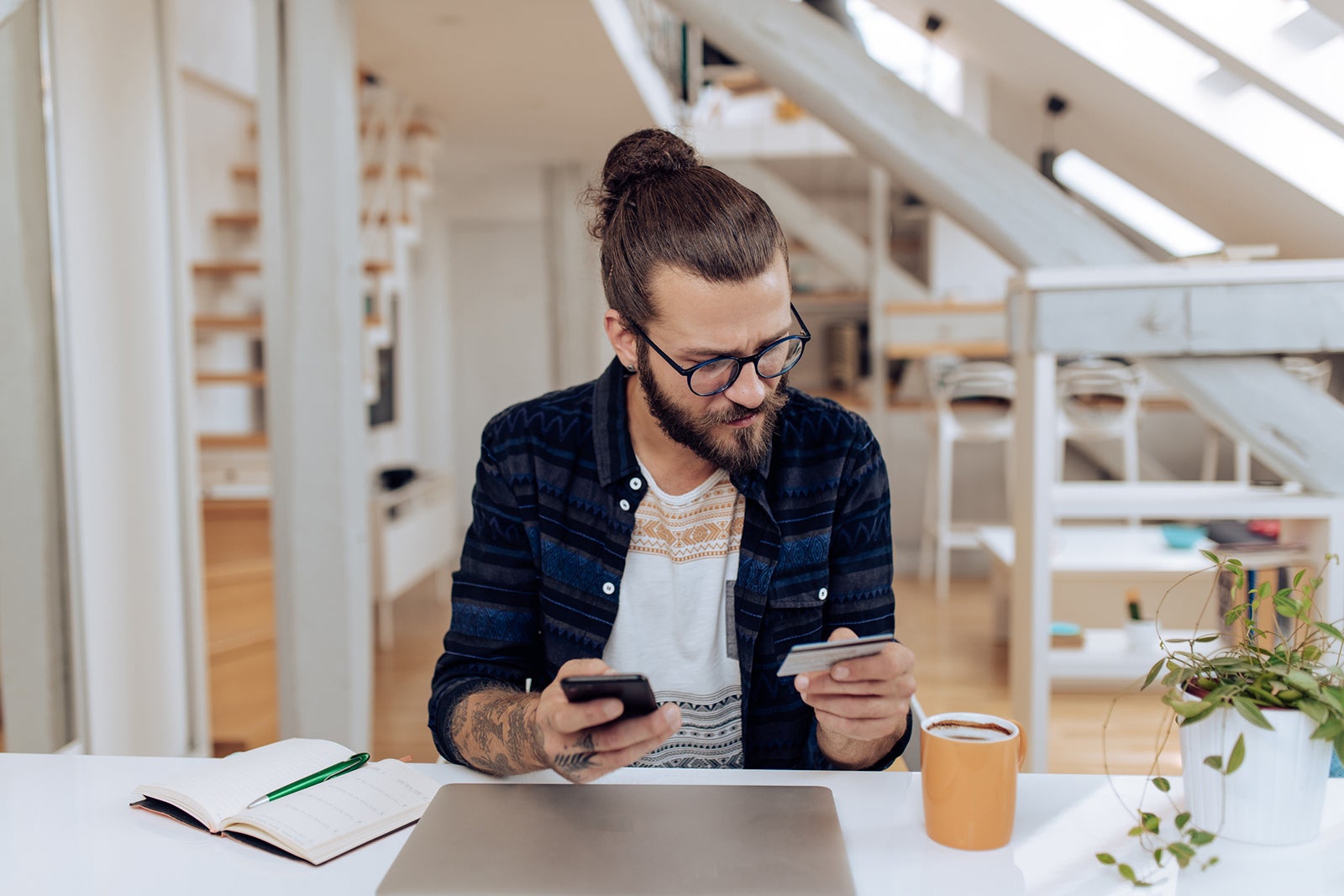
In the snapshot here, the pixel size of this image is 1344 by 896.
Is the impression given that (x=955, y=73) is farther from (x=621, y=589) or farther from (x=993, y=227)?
(x=621, y=589)

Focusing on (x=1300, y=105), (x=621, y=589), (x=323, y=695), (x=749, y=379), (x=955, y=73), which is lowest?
(x=323, y=695)

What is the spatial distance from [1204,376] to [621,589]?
1.45 metres

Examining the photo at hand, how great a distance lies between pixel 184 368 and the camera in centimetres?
277

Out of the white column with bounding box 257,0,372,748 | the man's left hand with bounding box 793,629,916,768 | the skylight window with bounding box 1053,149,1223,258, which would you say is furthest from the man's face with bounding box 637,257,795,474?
the skylight window with bounding box 1053,149,1223,258

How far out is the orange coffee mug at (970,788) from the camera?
0.87 meters

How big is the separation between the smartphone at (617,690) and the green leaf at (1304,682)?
0.51 meters

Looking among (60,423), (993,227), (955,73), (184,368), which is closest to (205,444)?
(184,368)

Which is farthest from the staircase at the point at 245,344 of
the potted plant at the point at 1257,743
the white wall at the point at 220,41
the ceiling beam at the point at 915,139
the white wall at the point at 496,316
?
the potted plant at the point at 1257,743

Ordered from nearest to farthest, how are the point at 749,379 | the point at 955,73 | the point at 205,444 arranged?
1. the point at 749,379
2. the point at 205,444
3. the point at 955,73

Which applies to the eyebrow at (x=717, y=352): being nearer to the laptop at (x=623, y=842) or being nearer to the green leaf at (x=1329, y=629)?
the laptop at (x=623, y=842)

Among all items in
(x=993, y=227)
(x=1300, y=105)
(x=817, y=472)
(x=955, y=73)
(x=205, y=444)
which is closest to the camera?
(x=817, y=472)

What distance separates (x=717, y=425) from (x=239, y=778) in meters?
0.64

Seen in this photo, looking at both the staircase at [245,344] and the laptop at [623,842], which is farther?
the staircase at [245,344]

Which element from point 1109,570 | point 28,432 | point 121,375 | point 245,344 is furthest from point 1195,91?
point 245,344
